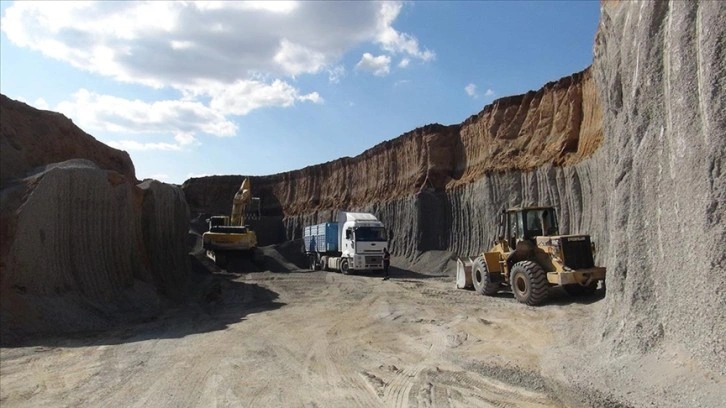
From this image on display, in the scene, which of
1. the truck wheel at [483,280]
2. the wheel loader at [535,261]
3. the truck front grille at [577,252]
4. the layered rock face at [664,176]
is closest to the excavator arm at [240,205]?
the truck wheel at [483,280]

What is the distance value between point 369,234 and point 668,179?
2260cm

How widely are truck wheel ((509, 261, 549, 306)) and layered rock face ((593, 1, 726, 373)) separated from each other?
6568mm

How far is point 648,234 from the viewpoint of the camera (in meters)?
6.95

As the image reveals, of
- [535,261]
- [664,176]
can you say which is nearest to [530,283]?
[535,261]

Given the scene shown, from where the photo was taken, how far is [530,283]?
14383 mm

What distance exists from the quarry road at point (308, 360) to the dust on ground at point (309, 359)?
0.03 metres

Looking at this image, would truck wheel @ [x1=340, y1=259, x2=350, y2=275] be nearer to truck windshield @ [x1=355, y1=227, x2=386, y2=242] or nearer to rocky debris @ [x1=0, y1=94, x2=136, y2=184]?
truck windshield @ [x1=355, y1=227, x2=386, y2=242]

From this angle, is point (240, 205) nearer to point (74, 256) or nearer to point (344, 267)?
point (344, 267)

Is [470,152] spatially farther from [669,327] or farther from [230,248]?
[669,327]

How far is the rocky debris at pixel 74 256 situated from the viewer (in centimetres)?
1328

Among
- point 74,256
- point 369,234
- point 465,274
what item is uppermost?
point 369,234

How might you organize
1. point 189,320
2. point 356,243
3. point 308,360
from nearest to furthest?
point 308,360 < point 189,320 < point 356,243

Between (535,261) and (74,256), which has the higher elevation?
(74,256)

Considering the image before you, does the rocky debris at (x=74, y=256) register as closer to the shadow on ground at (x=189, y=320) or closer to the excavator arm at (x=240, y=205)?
the shadow on ground at (x=189, y=320)
